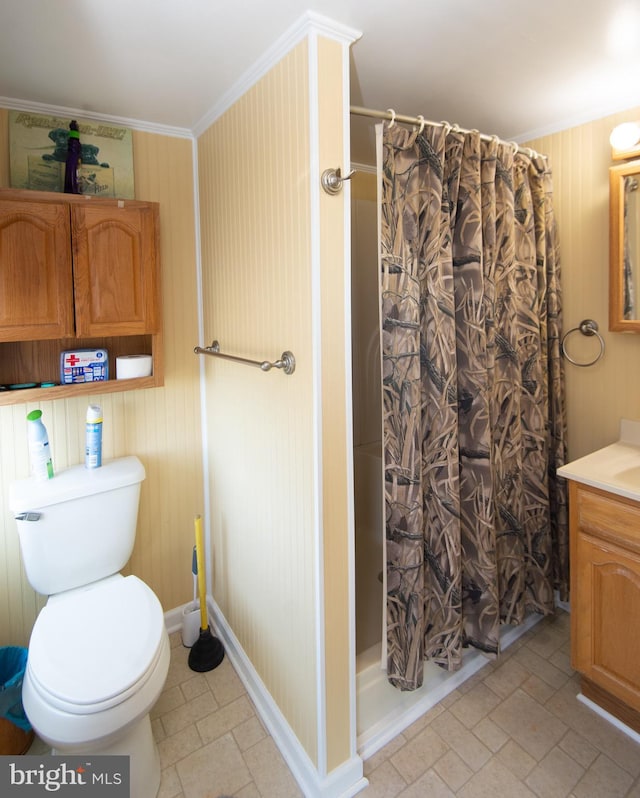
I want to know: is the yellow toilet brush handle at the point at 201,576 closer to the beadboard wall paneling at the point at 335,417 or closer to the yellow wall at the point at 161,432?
the yellow wall at the point at 161,432

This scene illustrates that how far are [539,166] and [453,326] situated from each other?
908 millimetres

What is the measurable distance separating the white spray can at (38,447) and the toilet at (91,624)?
0.04 metres

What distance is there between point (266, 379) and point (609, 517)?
1233mm

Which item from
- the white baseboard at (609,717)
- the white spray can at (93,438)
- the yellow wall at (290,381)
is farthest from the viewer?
the white spray can at (93,438)

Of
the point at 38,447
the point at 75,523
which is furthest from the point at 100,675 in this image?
the point at 38,447

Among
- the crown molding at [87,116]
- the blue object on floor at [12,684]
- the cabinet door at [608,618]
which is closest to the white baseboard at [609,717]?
the cabinet door at [608,618]

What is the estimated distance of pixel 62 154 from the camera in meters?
1.75

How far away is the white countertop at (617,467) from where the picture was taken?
5.07 ft

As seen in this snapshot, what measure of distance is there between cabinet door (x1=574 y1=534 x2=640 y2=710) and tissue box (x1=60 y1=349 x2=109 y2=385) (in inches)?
72.9

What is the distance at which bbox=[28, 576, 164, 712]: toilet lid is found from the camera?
1.27 meters

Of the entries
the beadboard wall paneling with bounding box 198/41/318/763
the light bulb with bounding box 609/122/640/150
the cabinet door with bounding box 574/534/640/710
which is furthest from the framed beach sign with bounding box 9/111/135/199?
the cabinet door with bounding box 574/534/640/710

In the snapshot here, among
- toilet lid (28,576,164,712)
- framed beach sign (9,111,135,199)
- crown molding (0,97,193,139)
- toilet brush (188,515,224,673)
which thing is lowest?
toilet brush (188,515,224,673)

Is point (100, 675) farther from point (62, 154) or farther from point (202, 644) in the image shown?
point (62, 154)

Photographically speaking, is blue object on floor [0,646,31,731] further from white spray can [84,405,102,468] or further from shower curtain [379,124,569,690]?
shower curtain [379,124,569,690]
